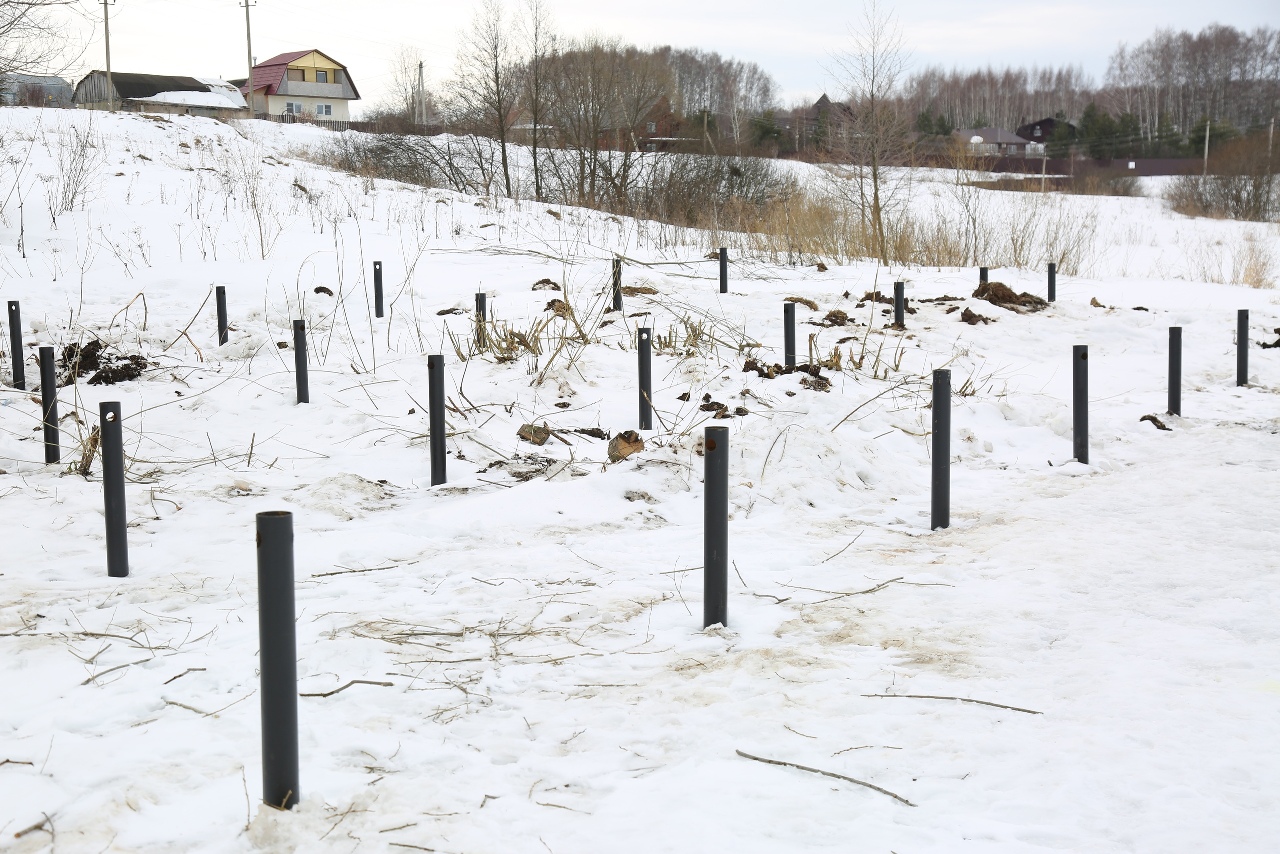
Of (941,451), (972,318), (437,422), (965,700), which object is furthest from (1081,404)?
(972,318)

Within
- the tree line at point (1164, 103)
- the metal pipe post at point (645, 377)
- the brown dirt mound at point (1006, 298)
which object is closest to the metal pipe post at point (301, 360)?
the metal pipe post at point (645, 377)

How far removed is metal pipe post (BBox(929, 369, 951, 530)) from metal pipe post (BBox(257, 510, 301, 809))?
12.2 ft

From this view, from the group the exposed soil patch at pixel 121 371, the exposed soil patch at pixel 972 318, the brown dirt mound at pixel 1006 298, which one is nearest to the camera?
the exposed soil patch at pixel 121 371

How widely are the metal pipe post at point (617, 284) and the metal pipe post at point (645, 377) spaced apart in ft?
8.66

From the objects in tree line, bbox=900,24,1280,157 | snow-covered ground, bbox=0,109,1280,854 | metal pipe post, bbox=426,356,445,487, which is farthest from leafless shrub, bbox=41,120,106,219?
tree line, bbox=900,24,1280,157

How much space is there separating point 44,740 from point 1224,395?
9214 millimetres

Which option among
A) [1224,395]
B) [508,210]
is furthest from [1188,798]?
[508,210]

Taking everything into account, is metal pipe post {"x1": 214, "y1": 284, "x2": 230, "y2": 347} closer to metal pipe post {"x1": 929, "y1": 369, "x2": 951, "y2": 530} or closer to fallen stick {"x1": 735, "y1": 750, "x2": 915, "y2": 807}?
metal pipe post {"x1": 929, "y1": 369, "x2": 951, "y2": 530}

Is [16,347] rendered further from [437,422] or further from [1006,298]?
[1006,298]

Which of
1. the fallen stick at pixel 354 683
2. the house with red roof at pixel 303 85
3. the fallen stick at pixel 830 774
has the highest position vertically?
the house with red roof at pixel 303 85

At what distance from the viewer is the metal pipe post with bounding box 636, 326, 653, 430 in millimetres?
6941

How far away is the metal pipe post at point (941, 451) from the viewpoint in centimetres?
A: 528

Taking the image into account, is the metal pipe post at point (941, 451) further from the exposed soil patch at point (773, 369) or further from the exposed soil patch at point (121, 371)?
the exposed soil patch at point (121, 371)

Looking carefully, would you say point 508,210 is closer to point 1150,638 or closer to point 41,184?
point 41,184
